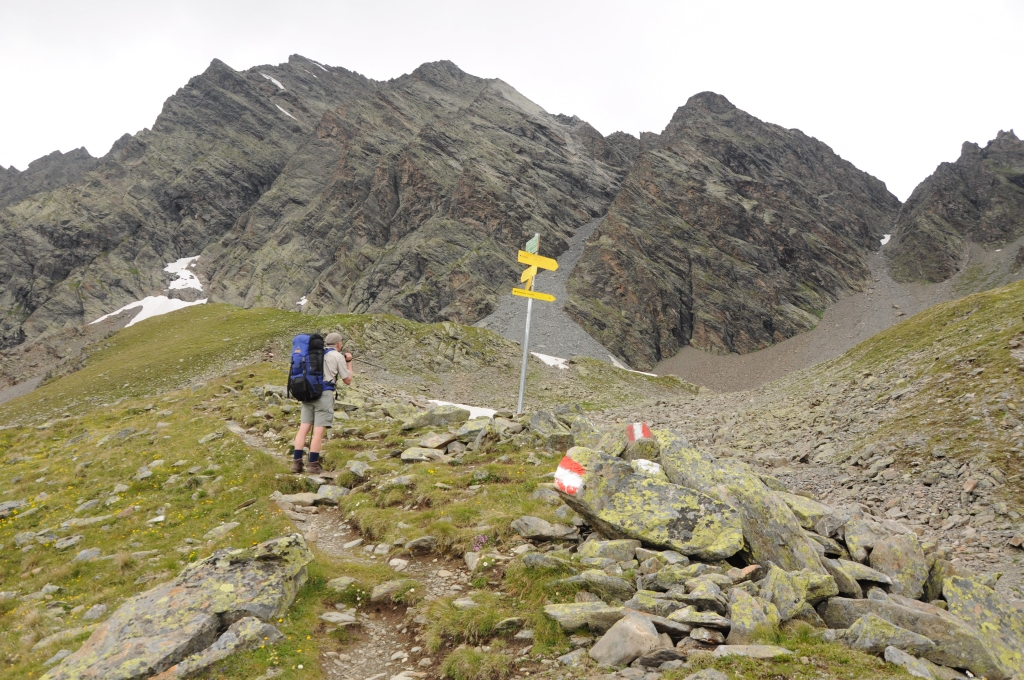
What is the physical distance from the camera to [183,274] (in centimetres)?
16888

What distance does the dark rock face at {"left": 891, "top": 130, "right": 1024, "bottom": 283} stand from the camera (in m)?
164

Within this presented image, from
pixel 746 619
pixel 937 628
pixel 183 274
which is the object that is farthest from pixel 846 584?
pixel 183 274

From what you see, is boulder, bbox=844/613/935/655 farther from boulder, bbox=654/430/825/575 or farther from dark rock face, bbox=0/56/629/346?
dark rock face, bbox=0/56/629/346

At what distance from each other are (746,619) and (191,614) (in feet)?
25.0

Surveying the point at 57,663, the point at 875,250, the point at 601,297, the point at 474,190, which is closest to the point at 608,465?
the point at 57,663

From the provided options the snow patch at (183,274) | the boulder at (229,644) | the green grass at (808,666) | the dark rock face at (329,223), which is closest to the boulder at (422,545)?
the boulder at (229,644)

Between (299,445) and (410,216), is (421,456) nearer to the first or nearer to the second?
(299,445)

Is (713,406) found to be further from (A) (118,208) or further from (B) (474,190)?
(A) (118,208)

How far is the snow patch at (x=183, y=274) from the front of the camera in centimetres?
16338

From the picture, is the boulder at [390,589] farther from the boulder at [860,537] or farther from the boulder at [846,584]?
the boulder at [860,537]

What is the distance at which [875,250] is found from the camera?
595 ft

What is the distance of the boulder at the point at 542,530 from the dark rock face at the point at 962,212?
19364cm

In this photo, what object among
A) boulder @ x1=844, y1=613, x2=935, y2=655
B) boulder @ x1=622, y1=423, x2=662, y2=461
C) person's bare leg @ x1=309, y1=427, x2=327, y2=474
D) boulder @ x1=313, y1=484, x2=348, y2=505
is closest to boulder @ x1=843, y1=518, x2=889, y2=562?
boulder @ x1=844, y1=613, x2=935, y2=655

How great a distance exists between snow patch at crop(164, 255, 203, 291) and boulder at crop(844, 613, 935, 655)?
7360 inches
